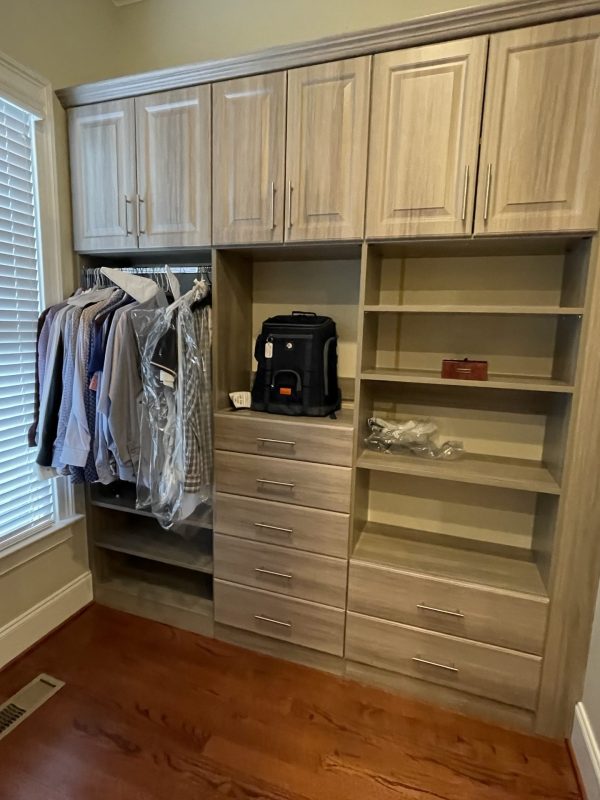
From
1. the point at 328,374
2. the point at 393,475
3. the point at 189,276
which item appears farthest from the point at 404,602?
the point at 189,276

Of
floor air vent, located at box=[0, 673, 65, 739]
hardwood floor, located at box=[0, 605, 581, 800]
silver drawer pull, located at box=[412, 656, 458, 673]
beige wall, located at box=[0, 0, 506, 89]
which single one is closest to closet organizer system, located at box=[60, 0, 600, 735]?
silver drawer pull, located at box=[412, 656, 458, 673]

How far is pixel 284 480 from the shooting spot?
72.5 inches

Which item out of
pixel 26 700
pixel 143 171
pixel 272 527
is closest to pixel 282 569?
pixel 272 527

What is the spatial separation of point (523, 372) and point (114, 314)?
1720mm

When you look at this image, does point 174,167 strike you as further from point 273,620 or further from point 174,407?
point 273,620

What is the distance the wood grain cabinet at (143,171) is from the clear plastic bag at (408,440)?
3.57ft

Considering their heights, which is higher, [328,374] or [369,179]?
[369,179]

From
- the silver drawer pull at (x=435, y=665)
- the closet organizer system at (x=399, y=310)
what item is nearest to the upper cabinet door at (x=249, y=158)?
the closet organizer system at (x=399, y=310)

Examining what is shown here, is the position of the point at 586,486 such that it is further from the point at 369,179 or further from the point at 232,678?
the point at 232,678

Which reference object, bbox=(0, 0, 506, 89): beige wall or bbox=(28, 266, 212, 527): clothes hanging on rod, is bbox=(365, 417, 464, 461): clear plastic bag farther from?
bbox=(0, 0, 506, 89): beige wall

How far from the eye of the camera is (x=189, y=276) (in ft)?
7.04

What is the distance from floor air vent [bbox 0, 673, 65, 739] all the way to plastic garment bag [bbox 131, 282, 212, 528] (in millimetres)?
787

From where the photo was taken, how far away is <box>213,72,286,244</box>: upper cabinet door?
1656 mm

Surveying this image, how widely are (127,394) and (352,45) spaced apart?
5.00ft
